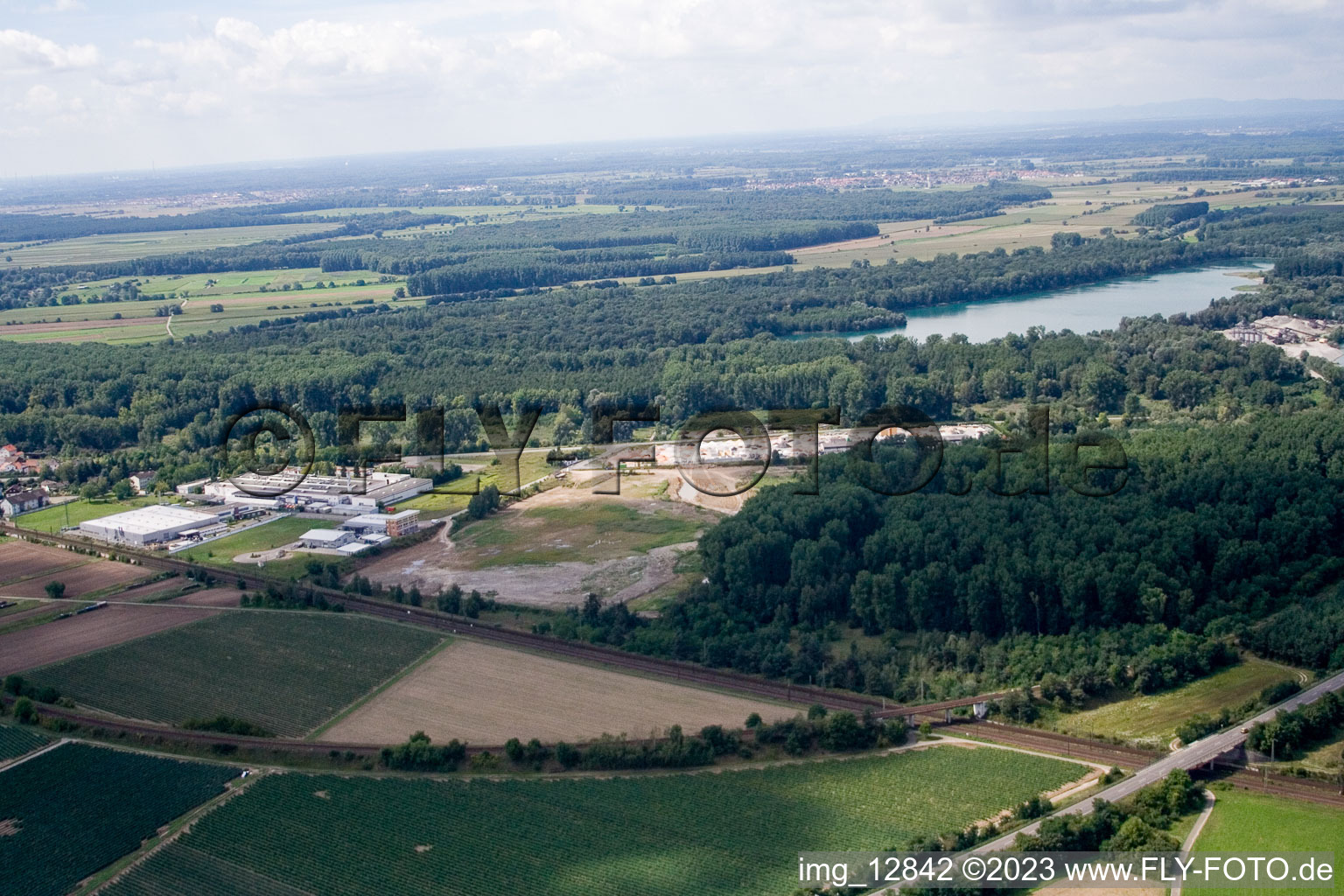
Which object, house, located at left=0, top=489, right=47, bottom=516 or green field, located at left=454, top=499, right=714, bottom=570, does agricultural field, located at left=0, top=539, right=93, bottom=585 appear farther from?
green field, located at left=454, top=499, right=714, bottom=570

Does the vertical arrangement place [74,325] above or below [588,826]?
above

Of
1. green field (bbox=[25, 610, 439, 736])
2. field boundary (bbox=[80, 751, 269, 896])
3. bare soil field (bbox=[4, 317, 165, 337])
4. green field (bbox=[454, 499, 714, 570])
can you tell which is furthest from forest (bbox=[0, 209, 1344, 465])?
field boundary (bbox=[80, 751, 269, 896])

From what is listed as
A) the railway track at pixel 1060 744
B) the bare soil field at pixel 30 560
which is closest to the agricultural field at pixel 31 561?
the bare soil field at pixel 30 560

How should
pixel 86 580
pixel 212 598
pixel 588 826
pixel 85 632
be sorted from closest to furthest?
pixel 588 826 < pixel 85 632 < pixel 212 598 < pixel 86 580

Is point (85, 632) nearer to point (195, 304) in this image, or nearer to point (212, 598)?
point (212, 598)

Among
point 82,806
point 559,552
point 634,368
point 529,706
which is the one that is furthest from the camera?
point 634,368

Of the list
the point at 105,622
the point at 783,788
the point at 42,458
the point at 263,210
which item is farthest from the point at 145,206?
the point at 783,788

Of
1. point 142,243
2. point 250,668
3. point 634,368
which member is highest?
point 142,243

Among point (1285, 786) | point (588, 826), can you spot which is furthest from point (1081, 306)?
point (588, 826)
